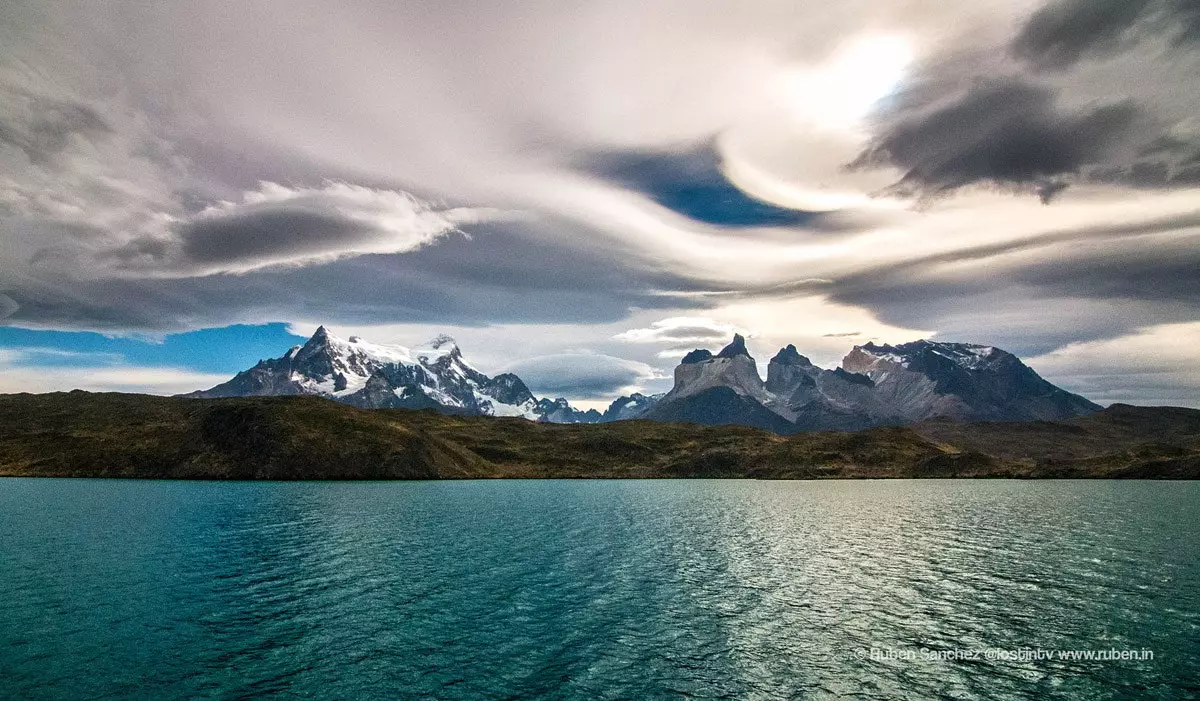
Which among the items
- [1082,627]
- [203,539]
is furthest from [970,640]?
[203,539]

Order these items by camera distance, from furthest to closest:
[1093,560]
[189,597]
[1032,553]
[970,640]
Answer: [1032,553], [1093,560], [189,597], [970,640]

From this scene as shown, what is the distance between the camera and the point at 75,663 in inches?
1528

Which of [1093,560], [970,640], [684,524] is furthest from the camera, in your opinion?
[684,524]

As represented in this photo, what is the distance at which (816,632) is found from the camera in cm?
4759

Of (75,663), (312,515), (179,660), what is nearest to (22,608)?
(75,663)

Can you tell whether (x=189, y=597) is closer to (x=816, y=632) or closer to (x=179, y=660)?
(x=179, y=660)

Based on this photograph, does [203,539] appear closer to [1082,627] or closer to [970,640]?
[970,640]

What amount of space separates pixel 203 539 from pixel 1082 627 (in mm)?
102489

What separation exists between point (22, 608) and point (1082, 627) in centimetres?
8400

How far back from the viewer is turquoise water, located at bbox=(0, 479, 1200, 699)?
37.2 m

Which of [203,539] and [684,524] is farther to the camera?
[684,524]

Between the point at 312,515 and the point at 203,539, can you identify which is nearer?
the point at 203,539

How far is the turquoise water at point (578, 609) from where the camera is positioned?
3725cm

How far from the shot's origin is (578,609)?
5341cm
